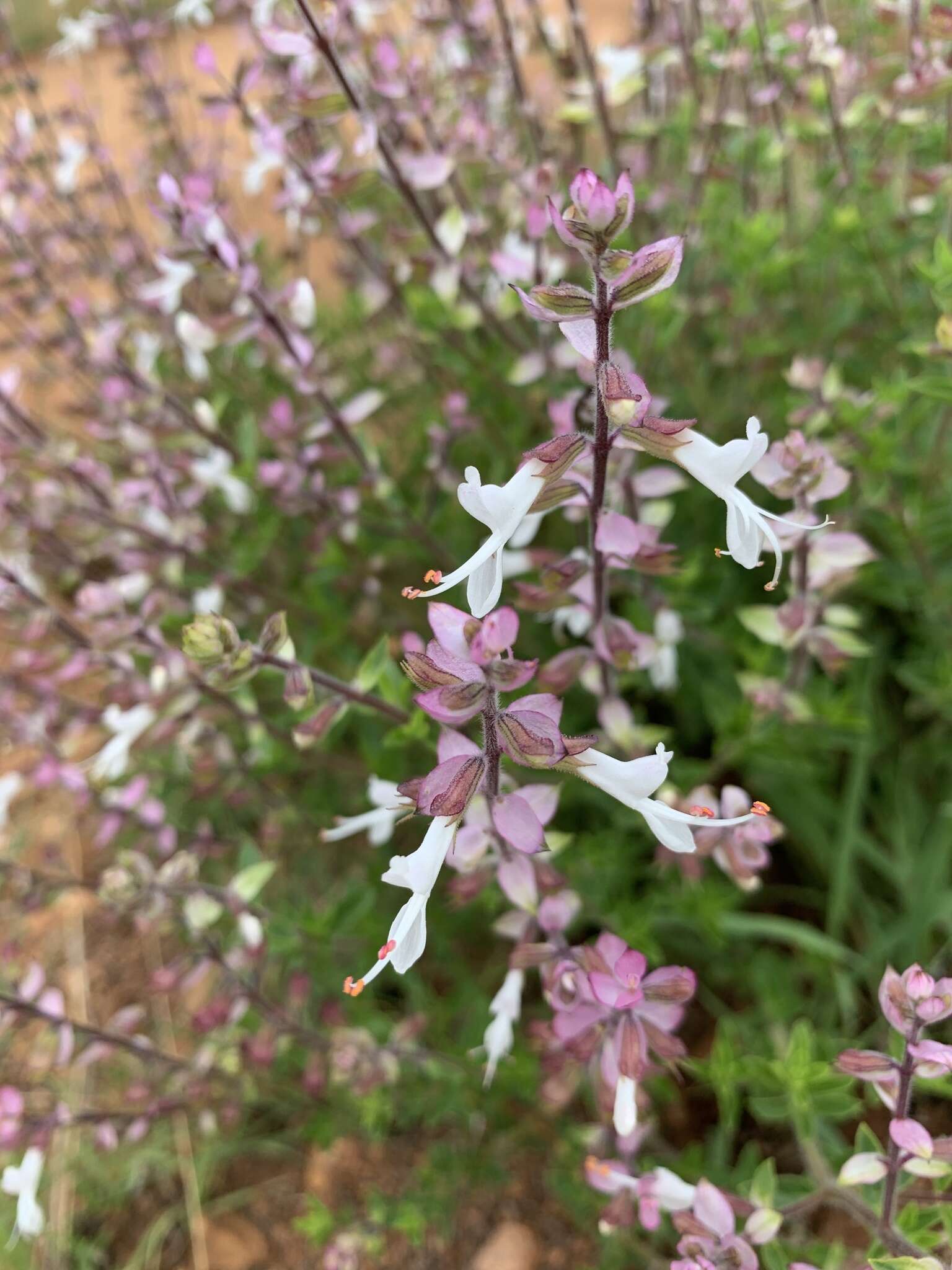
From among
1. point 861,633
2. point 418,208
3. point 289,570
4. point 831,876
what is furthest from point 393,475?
point 831,876

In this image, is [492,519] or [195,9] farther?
[195,9]

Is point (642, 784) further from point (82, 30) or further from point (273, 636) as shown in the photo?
point (82, 30)

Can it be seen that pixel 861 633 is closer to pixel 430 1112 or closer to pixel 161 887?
pixel 430 1112

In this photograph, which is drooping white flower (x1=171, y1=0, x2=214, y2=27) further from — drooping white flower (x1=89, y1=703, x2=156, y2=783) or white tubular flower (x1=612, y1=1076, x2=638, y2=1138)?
white tubular flower (x1=612, y1=1076, x2=638, y2=1138)

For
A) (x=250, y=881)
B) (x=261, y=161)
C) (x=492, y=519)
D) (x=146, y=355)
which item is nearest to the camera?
(x=492, y=519)

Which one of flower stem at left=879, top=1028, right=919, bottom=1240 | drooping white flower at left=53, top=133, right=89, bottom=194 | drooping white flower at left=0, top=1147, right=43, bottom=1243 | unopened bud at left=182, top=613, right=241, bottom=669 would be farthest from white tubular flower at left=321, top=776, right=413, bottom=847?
drooping white flower at left=53, top=133, right=89, bottom=194

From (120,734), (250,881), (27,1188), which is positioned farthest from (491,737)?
(27,1188)
